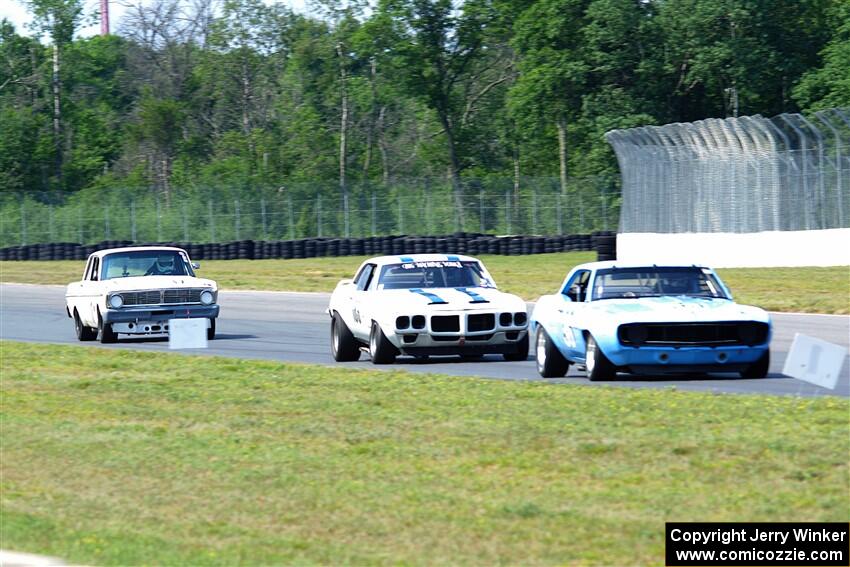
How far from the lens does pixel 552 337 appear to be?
1436 centimetres

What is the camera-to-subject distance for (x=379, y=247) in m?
44.4

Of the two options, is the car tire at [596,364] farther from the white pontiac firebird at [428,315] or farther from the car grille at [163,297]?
the car grille at [163,297]

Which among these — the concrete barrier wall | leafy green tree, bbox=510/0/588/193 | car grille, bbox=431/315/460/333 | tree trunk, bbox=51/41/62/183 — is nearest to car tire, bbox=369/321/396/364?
car grille, bbox=431/315/460/333

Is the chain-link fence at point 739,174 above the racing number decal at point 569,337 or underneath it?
above

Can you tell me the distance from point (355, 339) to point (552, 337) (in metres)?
3.35

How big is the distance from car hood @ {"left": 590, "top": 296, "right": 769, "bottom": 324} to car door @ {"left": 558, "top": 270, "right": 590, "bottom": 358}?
0.19 metres

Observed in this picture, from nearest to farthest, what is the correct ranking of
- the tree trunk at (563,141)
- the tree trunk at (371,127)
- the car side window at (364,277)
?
1. the car side window at (364,277)
2. the tree trunk at (563,141)
3. the tree trunk at (371,127)

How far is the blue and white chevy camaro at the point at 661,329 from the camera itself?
1318 cm

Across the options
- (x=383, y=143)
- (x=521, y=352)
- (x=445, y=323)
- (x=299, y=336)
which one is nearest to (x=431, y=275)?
(x=445, y=323)

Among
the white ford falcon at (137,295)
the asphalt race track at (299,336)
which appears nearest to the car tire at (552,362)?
the asphalt race track at (299,336)

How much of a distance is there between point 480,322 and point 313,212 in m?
37.9

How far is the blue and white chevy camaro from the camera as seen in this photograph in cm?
1318

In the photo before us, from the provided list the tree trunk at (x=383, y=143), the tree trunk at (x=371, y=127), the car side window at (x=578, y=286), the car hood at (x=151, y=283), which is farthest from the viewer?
the tree trunk at (x=383, y=143)

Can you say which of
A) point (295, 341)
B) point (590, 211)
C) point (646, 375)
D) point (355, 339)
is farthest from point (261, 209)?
point (646, 375)
